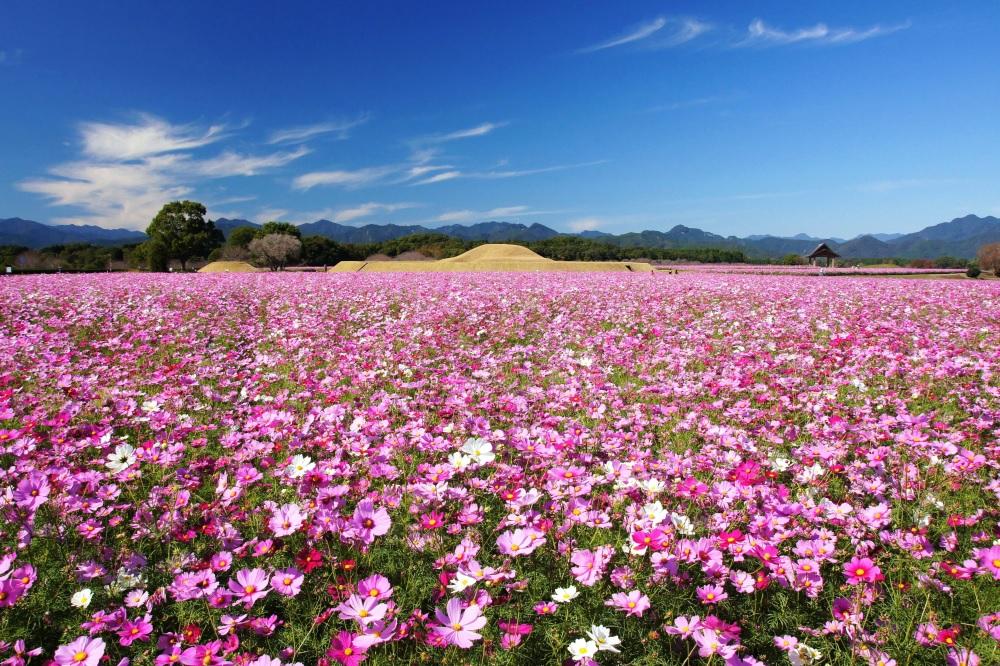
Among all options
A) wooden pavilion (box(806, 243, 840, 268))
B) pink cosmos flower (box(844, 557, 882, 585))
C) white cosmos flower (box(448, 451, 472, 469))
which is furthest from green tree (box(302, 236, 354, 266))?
pink cosmos flower (box(844, 557, 882, 585))

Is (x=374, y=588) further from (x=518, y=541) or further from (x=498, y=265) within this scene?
(x=498, y=265)

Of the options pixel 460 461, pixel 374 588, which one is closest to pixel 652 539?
pixel 460 461

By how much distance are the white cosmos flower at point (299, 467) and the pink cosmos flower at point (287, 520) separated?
319 millimetres

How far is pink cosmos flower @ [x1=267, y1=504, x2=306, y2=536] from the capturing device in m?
2.25

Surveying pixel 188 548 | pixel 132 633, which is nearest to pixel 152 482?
pixel 188 548

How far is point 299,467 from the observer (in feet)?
9.09

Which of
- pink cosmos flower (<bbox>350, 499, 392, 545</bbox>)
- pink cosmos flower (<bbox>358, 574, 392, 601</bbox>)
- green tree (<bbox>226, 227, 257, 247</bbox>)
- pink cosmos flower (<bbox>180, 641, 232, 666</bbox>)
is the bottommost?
pink cosmos flower (<bbox>180, 641, 232, 666</bbox>)

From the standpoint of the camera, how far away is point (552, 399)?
15.7 ft

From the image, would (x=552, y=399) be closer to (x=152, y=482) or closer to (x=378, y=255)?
(x=152, y=482)

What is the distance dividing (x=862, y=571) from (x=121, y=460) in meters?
3.76

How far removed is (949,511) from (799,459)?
808 millimetres

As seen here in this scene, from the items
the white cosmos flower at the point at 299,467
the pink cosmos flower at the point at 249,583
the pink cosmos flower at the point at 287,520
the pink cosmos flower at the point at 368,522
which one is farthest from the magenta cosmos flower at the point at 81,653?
the white cosmos flower at the point at 299,467

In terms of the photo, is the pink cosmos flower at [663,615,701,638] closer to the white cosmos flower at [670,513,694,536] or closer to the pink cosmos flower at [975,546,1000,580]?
the white cosmos flower at [670,513,694,536]

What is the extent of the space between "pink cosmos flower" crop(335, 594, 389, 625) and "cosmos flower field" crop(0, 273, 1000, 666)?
10 millimetres
